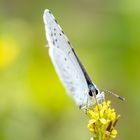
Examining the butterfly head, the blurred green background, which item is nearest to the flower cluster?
the butterfly head

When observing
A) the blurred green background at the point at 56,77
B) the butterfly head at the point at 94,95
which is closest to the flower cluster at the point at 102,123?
the butterfly head at the point at 94,95

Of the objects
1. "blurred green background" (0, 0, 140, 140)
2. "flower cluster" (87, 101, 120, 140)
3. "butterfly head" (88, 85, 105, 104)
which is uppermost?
"blurred green background" (0, 0, 140, 140)

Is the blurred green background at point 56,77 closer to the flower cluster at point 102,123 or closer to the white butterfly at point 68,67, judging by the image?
the white butterfly at point 68,67

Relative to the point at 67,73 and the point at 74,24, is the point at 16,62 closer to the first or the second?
the point at 74,24

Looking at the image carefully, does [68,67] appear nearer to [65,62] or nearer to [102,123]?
[65,62]

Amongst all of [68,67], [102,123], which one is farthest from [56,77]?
Answer: [102,123]

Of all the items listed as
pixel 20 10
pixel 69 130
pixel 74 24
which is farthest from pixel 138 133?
pixel 20 10

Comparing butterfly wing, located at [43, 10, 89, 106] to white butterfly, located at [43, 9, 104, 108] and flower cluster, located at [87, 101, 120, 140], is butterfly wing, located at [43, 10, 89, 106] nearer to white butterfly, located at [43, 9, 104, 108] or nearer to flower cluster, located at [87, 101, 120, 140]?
white butterfly, located at [43, 9, 104, 108]
